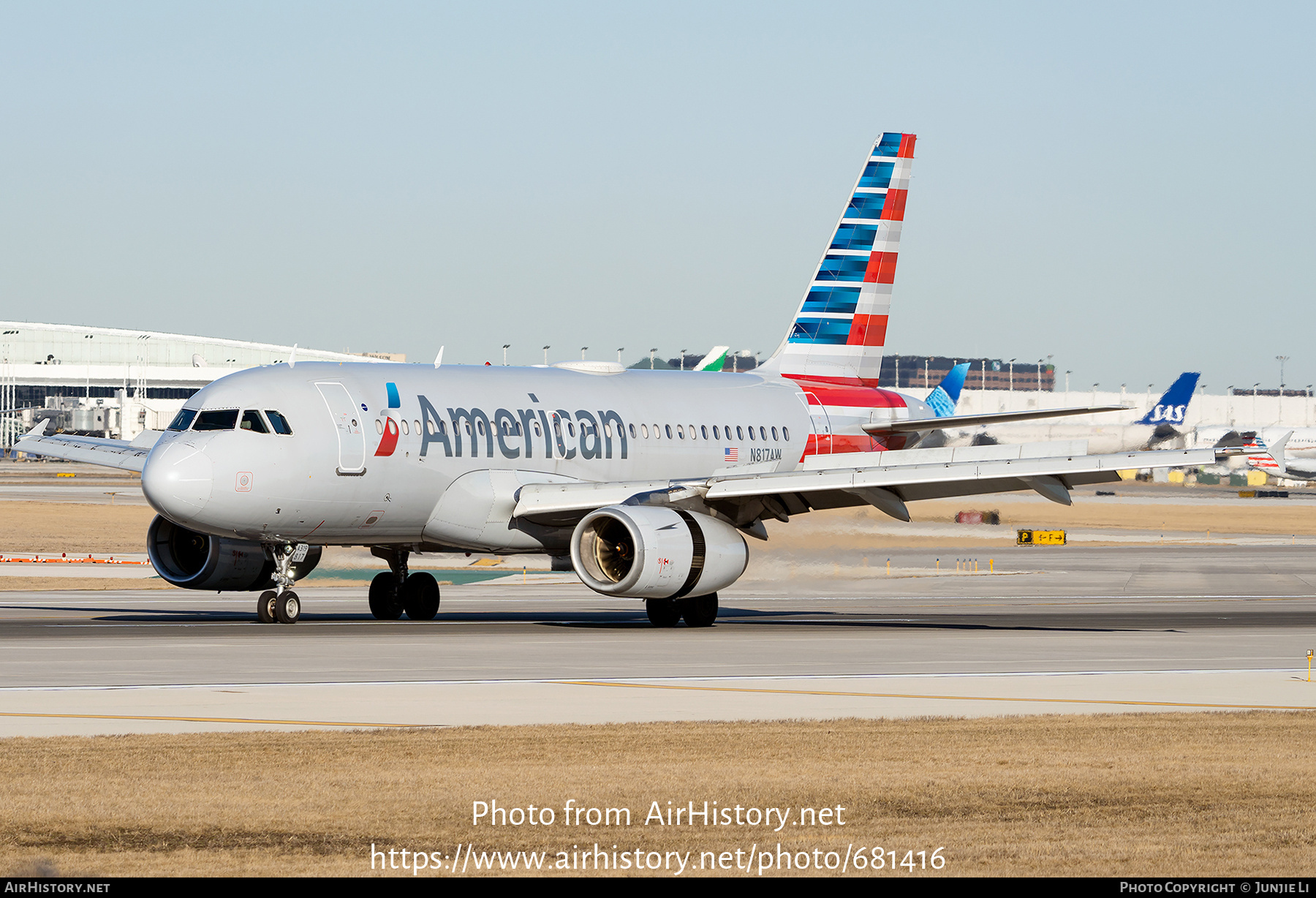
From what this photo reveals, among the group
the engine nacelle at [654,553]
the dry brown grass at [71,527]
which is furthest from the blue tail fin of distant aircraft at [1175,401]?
the engine nacelle at [654,553]

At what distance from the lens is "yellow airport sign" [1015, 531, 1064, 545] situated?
64.9 m

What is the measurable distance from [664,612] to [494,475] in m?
3.96

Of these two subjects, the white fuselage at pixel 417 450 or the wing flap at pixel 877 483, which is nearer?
the white fuselage at pixel 417 450

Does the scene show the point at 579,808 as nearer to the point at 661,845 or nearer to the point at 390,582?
the point at 661,845

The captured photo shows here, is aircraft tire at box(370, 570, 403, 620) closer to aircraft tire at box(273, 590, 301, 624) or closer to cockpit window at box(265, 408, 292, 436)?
aircraft tire at box(273, 590, 301, 624)

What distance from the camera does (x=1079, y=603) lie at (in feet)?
130

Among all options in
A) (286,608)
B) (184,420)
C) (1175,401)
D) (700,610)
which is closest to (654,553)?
(700,610)

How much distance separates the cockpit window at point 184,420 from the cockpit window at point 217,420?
0.15 m

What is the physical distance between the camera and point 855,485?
1196 inches

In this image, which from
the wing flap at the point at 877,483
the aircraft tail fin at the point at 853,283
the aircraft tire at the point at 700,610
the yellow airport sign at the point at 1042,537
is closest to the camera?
the wing flap at the point at 877,483

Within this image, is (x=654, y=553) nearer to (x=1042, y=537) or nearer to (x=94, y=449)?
(x=94, y=449)

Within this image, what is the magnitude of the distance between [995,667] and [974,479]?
25.3ft

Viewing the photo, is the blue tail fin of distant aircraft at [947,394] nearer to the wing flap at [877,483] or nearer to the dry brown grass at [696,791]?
the wing flap at [877,483]

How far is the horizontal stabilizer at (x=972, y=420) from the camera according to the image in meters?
33.3
